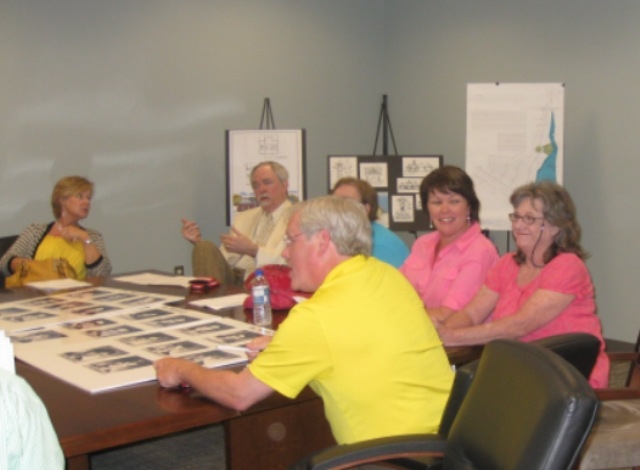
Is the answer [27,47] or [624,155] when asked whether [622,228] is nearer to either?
[624,155]

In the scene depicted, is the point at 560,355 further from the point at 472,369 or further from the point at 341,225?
the point at 341,225

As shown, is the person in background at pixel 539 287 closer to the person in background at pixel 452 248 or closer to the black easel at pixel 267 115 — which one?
the person in background at pixel 452 248

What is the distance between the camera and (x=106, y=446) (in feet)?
6.46

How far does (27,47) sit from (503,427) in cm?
475

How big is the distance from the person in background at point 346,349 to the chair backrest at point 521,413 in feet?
0.73

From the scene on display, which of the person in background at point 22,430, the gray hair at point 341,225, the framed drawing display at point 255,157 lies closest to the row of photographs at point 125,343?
the gray hair at point 341,225

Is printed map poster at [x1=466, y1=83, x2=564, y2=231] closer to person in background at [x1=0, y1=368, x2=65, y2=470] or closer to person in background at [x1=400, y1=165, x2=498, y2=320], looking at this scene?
person in background at [x1=400, y1=165, x2=498, y2=320]

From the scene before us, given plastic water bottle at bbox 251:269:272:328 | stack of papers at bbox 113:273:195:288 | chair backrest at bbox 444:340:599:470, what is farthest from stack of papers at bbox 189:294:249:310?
chair backrest at bbox 444:340:599:470

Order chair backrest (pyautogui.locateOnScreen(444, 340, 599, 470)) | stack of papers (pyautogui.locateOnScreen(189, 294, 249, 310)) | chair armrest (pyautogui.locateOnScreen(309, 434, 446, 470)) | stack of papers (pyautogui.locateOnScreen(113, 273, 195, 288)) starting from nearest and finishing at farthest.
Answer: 1. chair backrest (pyautogui.locateOnScreen(444, 340, 599, 470))
2. chair armrest (pyautogui.locateOnScreen(309, 434, 446, 470))
3. stack of papers (pyautogui.locateOnScreen(189, 294, 249, 310))
4. stack of papers (pyautogui.locateOnScreen(113, 273, 195, 288))

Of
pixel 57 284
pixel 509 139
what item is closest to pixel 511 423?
pixel 57 284

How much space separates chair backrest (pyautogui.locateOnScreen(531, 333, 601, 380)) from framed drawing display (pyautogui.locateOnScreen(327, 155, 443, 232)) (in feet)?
12.2

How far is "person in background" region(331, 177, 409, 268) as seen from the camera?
3.93m

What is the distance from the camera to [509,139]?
5691 mm

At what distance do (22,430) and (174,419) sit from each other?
977mm
